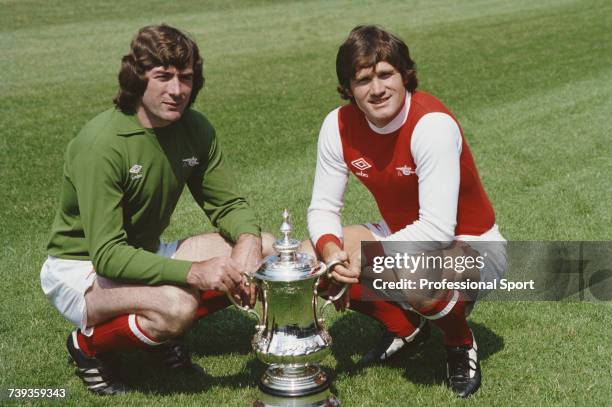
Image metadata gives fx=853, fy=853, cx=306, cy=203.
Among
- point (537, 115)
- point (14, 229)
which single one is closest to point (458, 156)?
point (14, 229)

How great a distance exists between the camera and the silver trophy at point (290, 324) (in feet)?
11.1

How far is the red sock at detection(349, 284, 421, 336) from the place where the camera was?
4.05m

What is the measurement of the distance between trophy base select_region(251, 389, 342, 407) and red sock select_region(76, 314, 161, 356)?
0.58 meters

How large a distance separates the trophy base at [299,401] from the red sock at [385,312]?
591 mm

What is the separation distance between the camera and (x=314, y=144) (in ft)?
31.0

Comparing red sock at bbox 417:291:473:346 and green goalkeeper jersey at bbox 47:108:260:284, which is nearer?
green goalkeeper jersey at bbox 47:108:260:284

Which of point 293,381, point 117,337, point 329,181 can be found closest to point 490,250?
point 329,181

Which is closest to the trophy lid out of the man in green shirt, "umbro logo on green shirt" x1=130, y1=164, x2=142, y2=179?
the man in green shirt

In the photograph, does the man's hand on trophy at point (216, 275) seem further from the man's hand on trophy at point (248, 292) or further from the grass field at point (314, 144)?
the grass field at point (314, 144)

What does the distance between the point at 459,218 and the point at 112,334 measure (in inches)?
67.0

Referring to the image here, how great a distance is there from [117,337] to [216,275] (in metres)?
0.60

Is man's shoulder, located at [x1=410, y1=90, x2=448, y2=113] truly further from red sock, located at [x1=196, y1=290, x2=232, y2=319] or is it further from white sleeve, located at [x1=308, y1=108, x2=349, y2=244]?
red sock, located at [x1=196, y1=290, x2=232, y2=319]

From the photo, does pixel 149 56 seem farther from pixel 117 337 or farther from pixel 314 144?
pixel 314 144

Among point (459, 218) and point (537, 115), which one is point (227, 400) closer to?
point (459, 218)
